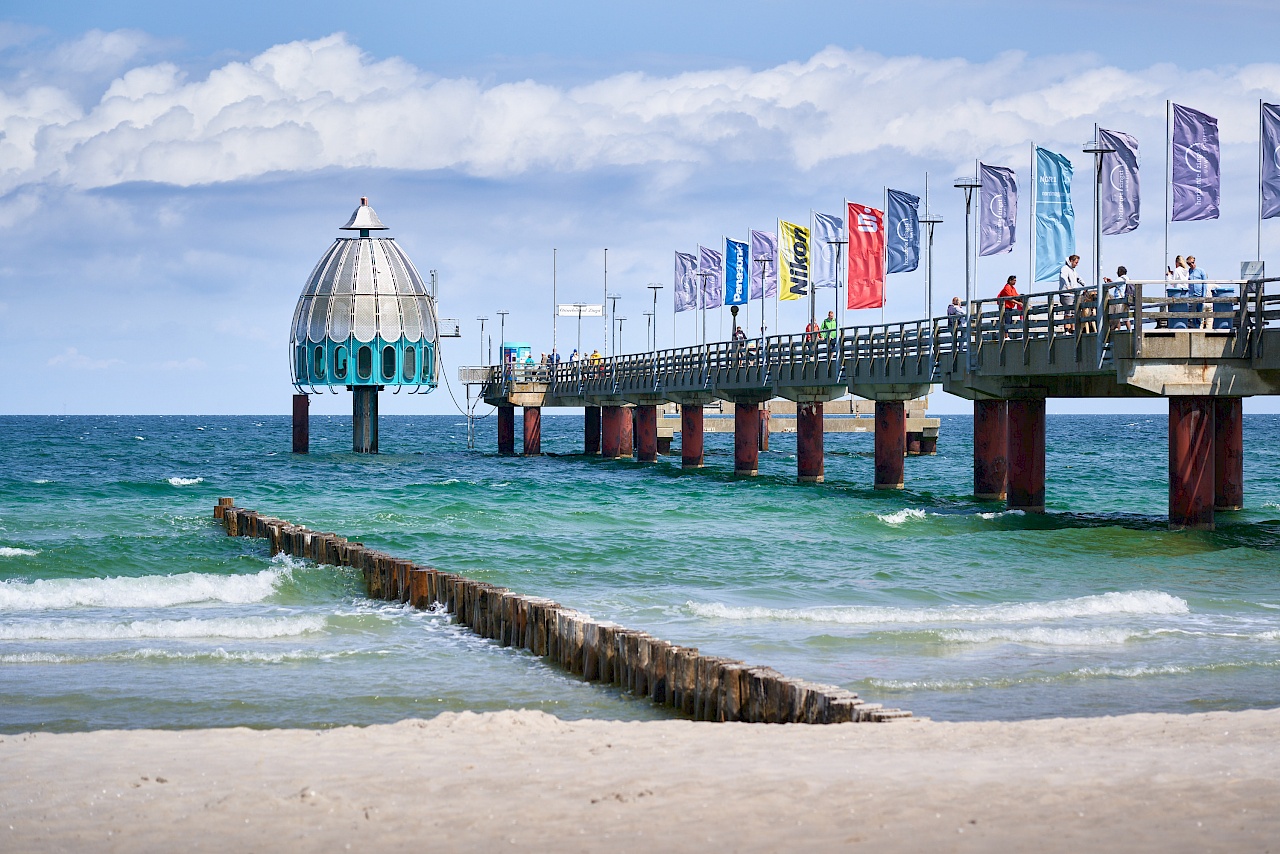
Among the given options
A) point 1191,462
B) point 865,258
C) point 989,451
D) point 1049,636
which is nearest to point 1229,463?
point 989,451

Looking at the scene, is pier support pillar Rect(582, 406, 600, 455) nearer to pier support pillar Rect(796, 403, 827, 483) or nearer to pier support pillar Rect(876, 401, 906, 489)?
pier support pillar Rect(796, 403, 827, 483)

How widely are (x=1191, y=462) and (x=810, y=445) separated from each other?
21.1 metres

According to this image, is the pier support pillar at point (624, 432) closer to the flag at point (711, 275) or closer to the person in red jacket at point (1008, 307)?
the flag at point (711, 275)

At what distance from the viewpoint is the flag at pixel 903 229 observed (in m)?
40.2

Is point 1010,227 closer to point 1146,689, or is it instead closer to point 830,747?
point 1146,689

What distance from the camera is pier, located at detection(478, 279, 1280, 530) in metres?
25.5

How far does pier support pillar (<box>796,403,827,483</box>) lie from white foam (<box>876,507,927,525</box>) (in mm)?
11882

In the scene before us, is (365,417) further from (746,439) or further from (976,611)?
(976,611)

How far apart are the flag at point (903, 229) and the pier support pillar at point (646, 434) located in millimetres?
22877

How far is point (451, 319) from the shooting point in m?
72.8

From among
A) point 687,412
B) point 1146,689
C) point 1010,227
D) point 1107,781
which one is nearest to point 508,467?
point 687,412

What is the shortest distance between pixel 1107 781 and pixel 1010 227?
27949mm

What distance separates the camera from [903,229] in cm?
4038

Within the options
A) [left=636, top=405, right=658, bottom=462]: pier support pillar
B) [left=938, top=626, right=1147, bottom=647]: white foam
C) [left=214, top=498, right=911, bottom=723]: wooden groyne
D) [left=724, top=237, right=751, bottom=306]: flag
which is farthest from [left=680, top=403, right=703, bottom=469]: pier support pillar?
[left=938, top=626, right=1147, bottom=647]: white foam
